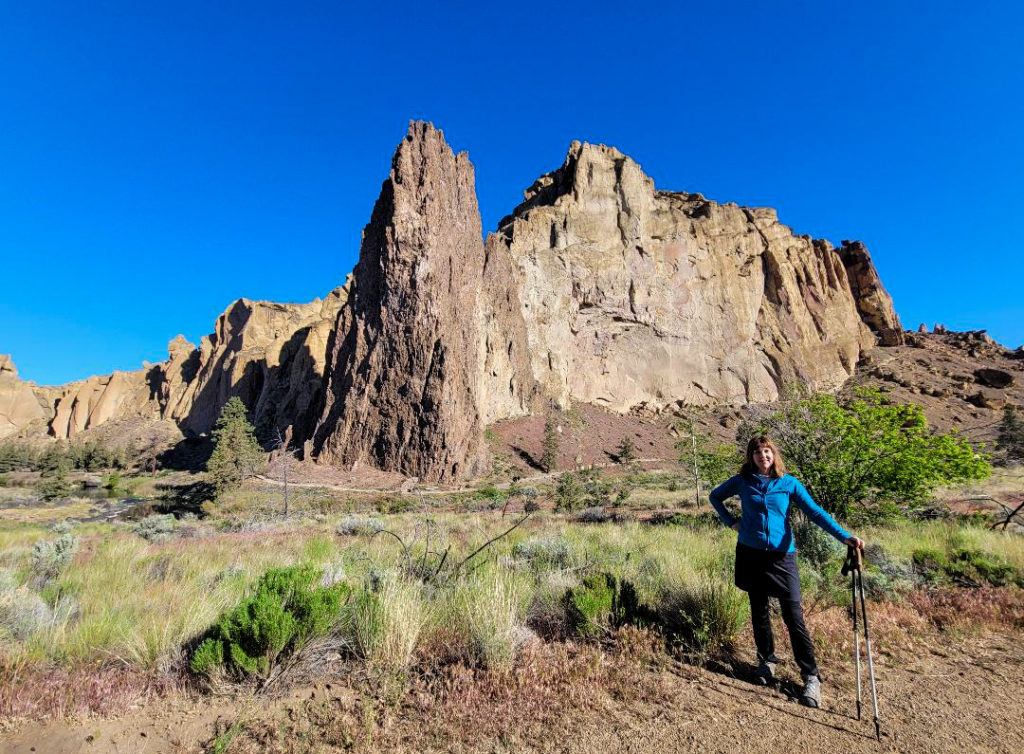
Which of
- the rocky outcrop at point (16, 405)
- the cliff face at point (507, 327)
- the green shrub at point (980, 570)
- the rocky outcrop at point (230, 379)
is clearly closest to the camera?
the green shrub at point (980, 570)

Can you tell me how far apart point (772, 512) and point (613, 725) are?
2.06m

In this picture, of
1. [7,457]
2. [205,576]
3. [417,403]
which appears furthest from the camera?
[7,457]

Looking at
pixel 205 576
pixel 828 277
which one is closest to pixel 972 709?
pixel 205 576

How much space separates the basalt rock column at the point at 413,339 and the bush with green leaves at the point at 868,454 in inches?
1190

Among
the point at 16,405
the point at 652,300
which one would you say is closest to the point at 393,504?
the point at 652,300

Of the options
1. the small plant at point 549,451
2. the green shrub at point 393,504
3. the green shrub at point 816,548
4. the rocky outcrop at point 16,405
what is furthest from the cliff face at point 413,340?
the rocky outcrop at point 16,405

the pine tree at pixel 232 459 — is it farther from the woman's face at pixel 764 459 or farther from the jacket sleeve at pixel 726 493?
the woman's face at pixel 764 459

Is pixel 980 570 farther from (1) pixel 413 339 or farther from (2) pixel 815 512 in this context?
(1) pixel 413 339

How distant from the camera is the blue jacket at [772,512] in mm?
3764

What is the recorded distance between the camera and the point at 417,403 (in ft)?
128

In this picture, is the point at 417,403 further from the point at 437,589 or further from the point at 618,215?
the point at 618,215

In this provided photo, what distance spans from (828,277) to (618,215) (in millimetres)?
45591

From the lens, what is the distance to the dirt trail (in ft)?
9.07

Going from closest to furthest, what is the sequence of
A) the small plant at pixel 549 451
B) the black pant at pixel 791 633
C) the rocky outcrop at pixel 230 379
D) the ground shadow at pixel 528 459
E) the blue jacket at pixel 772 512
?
the black pant at pixel 791 633 → the blue jacket at pixel 772 512 → the small plant at pixel 549 451 → the ground shadow at pixel 528 459 → the rocky outcrop at pixel 230 379
